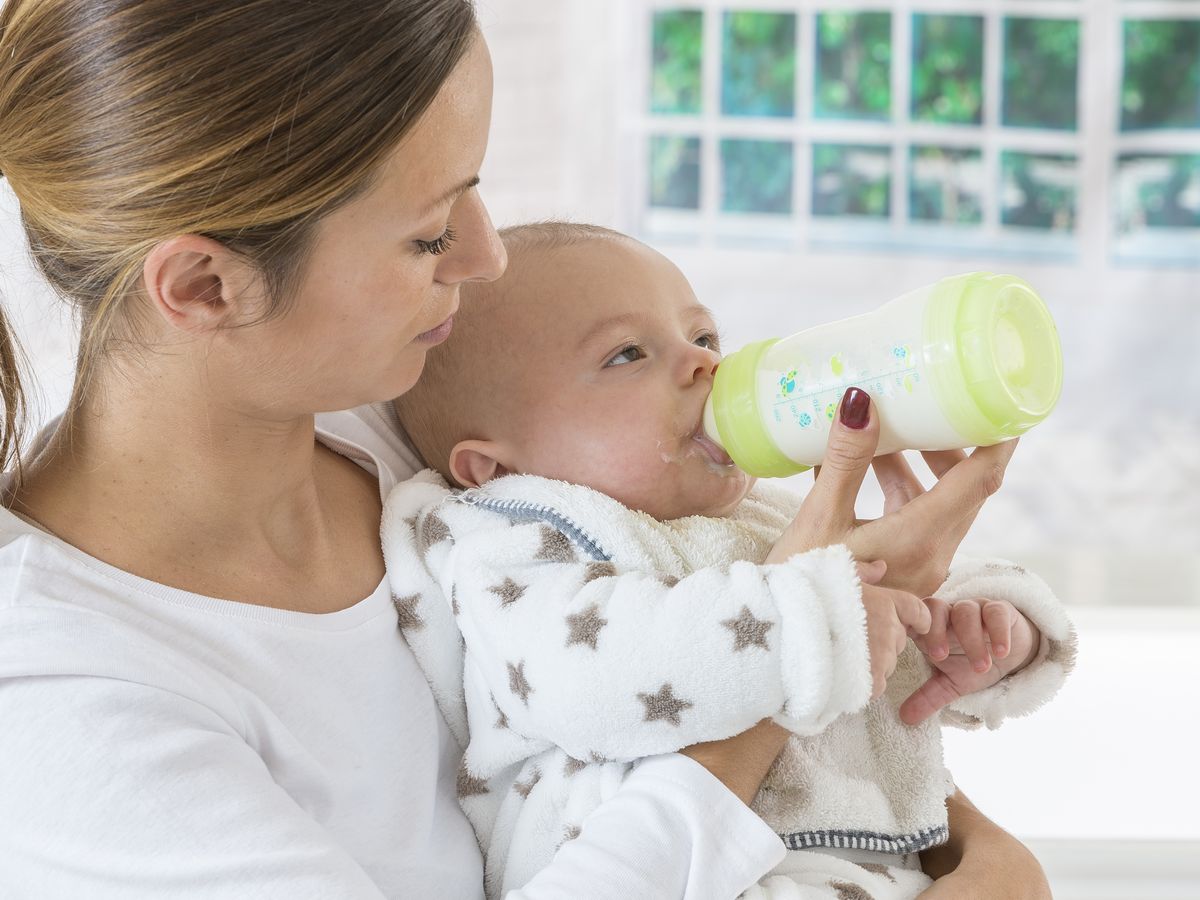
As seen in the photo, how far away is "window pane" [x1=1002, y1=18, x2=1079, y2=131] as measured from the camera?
4027mm

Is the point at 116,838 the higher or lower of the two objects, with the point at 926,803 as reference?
higher

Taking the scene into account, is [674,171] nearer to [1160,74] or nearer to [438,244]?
[1160,74]

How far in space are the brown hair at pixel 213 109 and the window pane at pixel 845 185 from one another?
3.29m

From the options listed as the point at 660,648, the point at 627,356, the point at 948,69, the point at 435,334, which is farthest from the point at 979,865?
the point at 948,69

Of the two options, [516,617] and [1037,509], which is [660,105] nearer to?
[1037,509]

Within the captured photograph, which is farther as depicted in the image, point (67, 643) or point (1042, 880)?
point (1042, 880)

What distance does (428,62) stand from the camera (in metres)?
0.93

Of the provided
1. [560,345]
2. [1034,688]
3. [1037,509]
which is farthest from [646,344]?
[1037,509]

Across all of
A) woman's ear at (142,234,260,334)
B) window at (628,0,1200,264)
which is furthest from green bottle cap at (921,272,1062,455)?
window at (628,0,1200,264)

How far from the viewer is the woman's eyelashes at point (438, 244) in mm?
973

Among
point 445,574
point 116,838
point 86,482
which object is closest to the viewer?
point 116,838

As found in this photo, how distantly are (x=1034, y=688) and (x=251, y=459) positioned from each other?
75 centimetres

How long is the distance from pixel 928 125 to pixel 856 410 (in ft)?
10.8

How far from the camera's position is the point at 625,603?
3.32 ft
